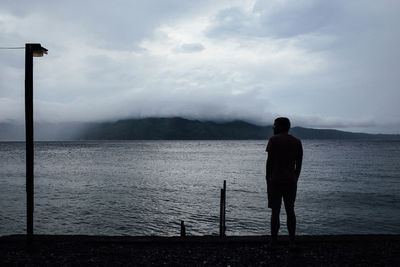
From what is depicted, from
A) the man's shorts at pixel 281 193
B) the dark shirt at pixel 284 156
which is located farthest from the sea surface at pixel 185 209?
the dark shirt at pixel 284 156

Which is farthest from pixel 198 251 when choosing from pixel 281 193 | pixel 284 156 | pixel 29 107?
pixel 29 107

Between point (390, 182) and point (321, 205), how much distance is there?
18.9 m

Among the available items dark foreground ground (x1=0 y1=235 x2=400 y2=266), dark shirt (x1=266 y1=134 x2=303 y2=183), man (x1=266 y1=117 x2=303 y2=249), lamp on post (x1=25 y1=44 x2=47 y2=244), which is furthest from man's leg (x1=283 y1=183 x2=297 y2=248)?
lamp on post (x1=25 y1=44 x2=47 y2=244)

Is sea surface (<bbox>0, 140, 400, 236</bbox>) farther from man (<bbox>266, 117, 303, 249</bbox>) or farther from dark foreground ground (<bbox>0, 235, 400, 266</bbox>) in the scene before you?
man (<bbox>266, 117, 303, 249</bbox>)

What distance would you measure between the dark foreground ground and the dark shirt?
178cm

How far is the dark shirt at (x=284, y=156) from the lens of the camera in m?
6.75

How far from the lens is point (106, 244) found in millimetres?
7824

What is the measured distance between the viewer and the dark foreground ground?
657 cm

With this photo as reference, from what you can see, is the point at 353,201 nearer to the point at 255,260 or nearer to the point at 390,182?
the point at 390,182

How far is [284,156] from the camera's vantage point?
677 cm

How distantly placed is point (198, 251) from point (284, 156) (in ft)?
9.89

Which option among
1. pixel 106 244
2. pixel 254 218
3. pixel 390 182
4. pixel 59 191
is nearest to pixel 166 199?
pixel 254 218

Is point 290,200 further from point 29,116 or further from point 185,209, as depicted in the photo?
point 185,209

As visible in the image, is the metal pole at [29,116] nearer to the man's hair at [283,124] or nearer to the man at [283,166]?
the man at [283,166]
